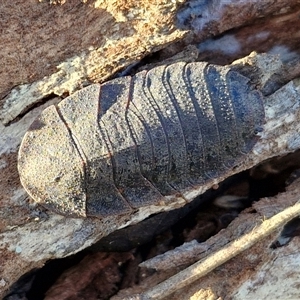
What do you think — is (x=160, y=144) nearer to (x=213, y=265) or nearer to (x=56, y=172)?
(x=56, y=172)

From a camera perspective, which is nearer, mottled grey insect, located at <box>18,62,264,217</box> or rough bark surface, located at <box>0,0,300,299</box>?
mottled grey insect, located at <box>18,62,264,217</box>

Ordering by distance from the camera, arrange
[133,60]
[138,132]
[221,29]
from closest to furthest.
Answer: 1. [138,132]
2. [133,60]
3. [221,29]

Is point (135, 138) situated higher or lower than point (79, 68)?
lower

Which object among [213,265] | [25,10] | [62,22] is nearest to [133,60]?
[62,22]

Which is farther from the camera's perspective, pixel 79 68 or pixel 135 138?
pixel 79 68

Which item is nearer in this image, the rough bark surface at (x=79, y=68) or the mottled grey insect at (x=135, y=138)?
the mottled grey insect at (x=135, y=138)
